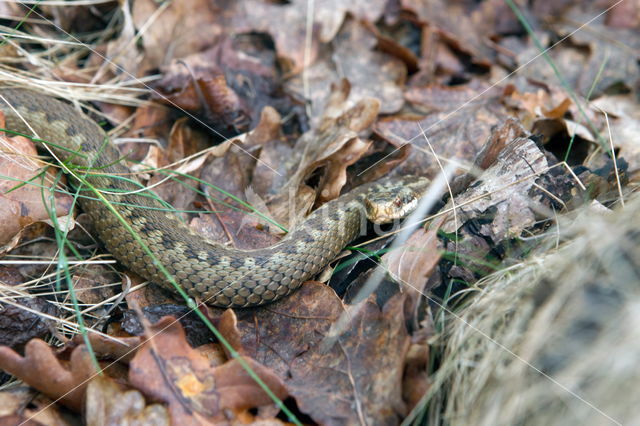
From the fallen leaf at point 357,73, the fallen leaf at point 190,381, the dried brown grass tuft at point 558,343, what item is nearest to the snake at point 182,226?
the fallen leaf at point 190,381

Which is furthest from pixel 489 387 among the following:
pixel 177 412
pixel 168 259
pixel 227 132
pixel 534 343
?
pixel 227 132

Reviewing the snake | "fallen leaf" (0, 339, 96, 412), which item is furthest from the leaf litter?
the snake

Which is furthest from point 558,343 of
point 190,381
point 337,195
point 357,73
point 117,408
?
point 357,73

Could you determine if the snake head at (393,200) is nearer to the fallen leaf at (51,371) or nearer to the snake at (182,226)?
the snake at (182,226)

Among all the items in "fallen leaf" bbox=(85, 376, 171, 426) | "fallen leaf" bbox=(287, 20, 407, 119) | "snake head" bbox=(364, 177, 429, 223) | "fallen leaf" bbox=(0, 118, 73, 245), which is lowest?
"snake head" bbox=(364, 177, 429, 223)

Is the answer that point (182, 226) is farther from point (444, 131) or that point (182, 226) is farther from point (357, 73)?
point (357, 73)

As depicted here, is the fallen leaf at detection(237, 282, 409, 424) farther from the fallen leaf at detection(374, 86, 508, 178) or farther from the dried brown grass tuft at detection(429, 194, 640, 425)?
the fallen leaf at detection(374, 86, 508, 178)
